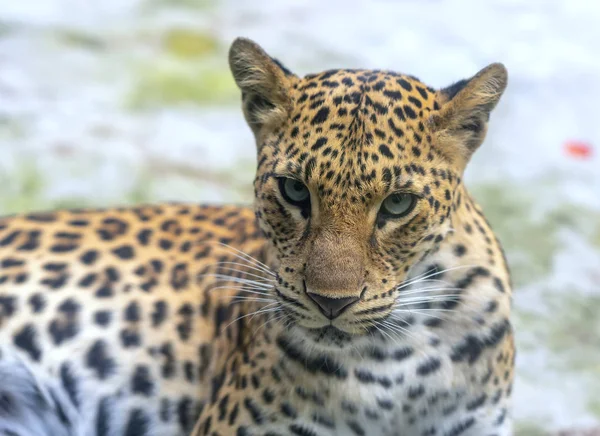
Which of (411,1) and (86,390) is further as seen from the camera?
(411,1)

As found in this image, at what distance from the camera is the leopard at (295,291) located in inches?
146

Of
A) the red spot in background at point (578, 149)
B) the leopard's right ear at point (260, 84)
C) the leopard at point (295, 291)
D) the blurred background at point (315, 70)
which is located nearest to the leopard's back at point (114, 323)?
the leopard at point (295, 291)

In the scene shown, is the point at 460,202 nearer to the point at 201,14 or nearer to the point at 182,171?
the point at 182,171

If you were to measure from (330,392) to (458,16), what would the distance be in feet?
28.3

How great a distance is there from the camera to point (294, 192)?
149 inches

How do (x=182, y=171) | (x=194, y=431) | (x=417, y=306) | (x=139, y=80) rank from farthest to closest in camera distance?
1. (x=139, y=80)
2. (x=182, y=171)
3. (x=194, y=431)
4. (x=417, y=306)

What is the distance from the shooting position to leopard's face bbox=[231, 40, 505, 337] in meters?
3.64

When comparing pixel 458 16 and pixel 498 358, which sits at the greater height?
pixel 458 16

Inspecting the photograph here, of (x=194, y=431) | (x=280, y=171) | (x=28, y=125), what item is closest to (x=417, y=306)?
(x=280, y=171)

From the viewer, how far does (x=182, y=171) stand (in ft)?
27.2

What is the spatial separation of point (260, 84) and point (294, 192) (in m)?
0.54

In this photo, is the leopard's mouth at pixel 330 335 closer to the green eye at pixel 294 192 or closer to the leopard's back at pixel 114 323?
the green eye at pixel 294 192

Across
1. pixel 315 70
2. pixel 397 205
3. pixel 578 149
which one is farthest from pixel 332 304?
pixel 315 70

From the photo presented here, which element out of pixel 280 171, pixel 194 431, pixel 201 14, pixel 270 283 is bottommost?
pixel 194 431
